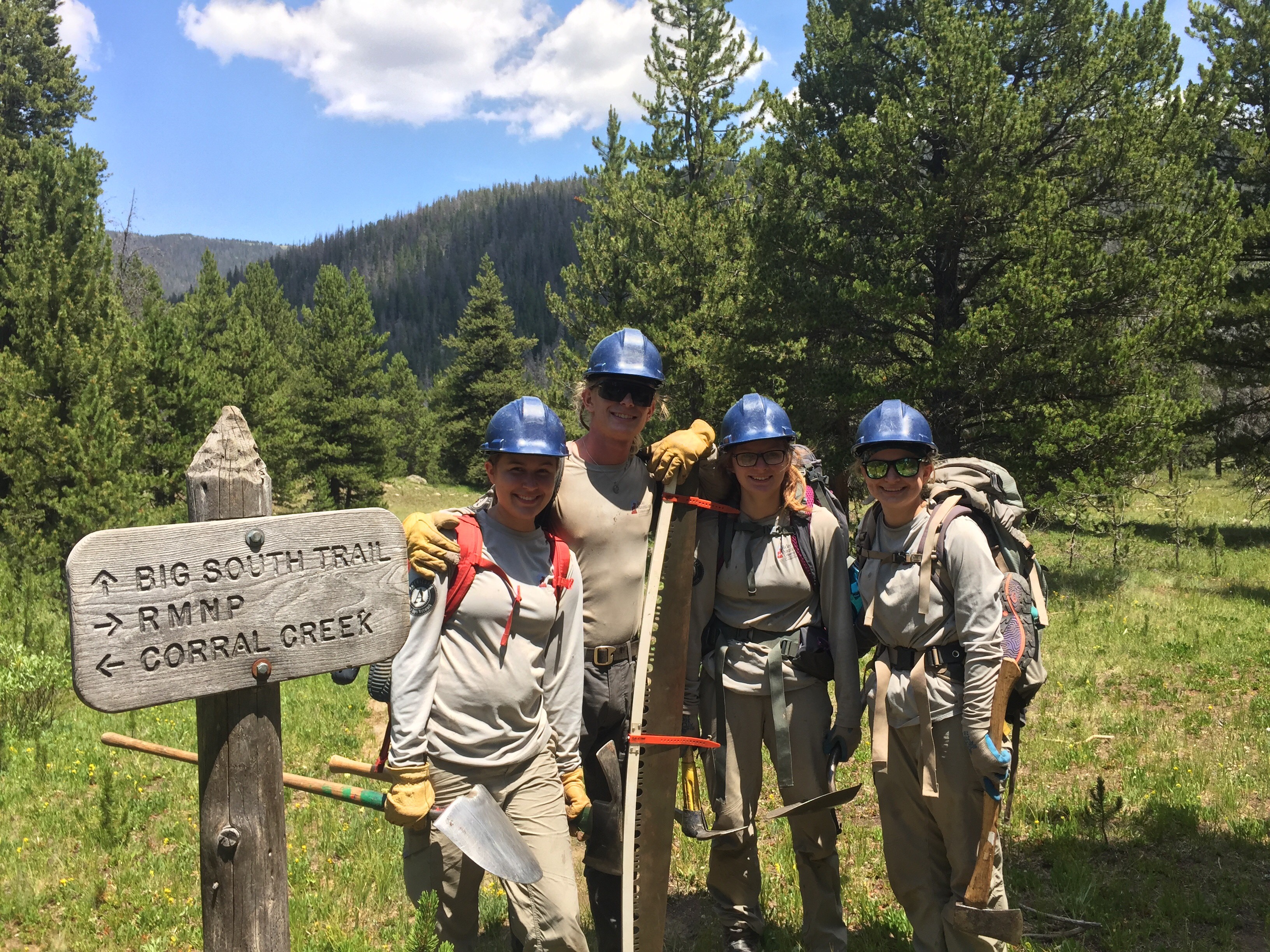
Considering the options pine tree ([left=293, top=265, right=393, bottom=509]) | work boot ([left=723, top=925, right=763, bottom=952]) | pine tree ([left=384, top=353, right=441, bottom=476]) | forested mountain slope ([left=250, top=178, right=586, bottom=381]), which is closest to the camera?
work boot ([left=723, top=925, right=763, bottom=952])

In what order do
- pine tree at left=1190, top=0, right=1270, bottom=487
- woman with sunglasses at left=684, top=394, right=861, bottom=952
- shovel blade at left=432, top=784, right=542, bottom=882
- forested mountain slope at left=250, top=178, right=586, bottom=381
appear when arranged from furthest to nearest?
forested mountain slope at left=250, top=178, right=586, bottom=381 → pine tree at left=1190, top=0, right=1270, bottom=487 → woman with sunglasses at left=684, top=394, right=861, bottom=952 → shovel blade at left=432, top=784, right=542, bottom=882

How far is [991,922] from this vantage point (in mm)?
3301

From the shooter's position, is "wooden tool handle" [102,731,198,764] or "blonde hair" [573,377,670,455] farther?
"blonde hair" [573,377,670,455]

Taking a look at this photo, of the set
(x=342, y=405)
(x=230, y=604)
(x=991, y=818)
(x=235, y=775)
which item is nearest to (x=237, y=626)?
(x=230, y=604)

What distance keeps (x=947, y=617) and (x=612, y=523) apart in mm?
1429

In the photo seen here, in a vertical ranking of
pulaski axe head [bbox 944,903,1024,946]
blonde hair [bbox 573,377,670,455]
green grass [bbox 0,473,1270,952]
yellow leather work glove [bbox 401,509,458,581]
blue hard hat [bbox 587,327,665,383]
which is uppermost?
blue hard hat [bbox 587,327,665,383]

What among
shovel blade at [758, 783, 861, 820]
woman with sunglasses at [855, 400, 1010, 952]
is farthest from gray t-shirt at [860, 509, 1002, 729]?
shovel blade at [758, 783, 861, 820]

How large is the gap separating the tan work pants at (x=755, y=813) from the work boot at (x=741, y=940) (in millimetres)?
25

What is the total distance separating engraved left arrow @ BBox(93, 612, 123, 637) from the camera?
1.99 metres

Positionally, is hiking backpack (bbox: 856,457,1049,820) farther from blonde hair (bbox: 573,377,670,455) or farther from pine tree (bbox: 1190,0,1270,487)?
pine tree (bbox: 1190,0,1270,487)

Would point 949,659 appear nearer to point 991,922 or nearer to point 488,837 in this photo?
point 991,922

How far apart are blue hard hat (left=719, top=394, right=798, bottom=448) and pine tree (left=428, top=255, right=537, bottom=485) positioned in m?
39.8

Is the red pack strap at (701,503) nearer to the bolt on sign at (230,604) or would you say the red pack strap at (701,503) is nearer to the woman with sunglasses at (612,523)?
the woman with sunglasses at (612,523)

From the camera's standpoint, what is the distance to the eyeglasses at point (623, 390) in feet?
12.4
